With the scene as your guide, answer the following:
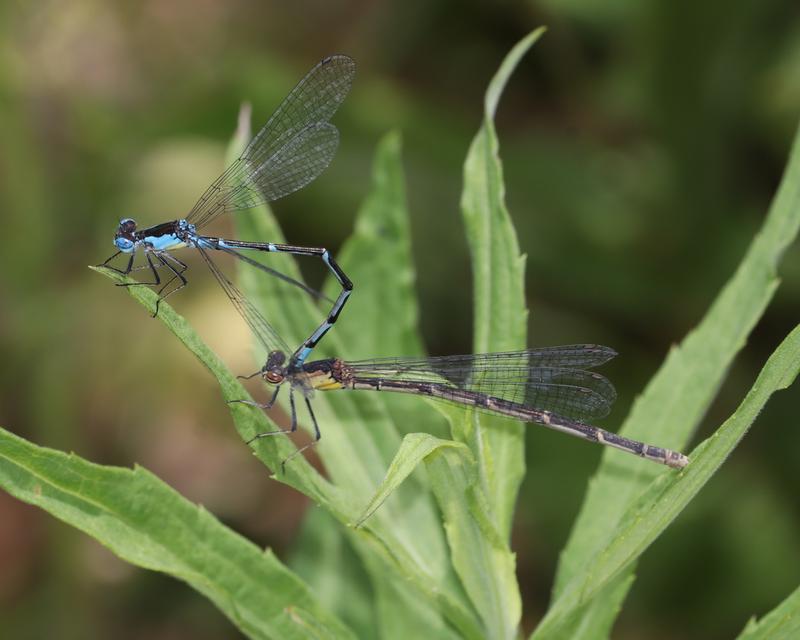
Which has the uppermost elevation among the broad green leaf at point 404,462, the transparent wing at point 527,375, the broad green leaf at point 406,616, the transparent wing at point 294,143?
the transparent wing at point 294,143

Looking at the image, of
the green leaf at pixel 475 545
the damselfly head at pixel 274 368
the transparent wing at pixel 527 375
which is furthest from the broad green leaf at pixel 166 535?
the transparent wing at pixel 527 375

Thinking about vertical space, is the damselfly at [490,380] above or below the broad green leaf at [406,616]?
above

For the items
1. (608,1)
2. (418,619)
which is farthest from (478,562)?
(608,1)

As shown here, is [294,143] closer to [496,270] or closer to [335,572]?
Result: [496,270]

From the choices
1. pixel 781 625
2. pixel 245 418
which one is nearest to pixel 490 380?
pixel 245 418

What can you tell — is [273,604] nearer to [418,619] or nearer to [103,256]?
[418,619]

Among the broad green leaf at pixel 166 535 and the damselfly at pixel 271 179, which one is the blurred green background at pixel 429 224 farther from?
the broad green leaf at pixel 166 535
